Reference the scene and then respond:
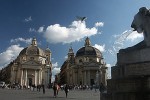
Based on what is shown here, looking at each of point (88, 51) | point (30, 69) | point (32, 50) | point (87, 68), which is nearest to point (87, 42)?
point (88, 51)

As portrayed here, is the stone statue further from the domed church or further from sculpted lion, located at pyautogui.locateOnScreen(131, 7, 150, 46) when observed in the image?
the domed church

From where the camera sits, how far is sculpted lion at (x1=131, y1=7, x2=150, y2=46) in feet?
28.1

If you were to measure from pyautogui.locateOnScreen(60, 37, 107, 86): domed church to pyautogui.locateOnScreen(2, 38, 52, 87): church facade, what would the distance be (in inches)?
428

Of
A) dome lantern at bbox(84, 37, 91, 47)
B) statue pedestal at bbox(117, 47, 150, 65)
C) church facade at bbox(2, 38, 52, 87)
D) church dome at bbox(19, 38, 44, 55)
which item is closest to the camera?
statue pedestal at bbox(117, 47, 150, 65)

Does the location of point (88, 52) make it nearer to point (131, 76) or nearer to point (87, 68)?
point (87, 68)

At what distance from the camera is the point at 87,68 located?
98.6 metres

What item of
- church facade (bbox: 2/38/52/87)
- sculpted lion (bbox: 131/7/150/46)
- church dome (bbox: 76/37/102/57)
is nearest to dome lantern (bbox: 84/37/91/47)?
church dome (bbox: 76/37/102/57)

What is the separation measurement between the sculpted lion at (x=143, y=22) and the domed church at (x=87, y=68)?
281 ft

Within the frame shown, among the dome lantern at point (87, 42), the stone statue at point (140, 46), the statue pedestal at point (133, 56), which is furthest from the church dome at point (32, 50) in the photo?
the stone statue at point (140, 46)

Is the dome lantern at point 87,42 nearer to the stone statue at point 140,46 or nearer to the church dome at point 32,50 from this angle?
the church dome at point 32,50

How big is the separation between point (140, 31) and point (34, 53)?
9627 cm

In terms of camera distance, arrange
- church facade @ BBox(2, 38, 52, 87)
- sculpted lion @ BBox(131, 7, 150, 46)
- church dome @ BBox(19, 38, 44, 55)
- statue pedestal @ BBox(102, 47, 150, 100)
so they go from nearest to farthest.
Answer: statue pedestal @ BBox(102, 47, 150, 100)
sculpted lion @ BBox(131, 7, 150, 46)
church facade @ BBox(2, 38, 52, 87)
church dome @ BBox(19, 38, 44, 55)

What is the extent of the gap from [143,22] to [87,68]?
9030 centimetres

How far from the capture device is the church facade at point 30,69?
9688 centimetres
